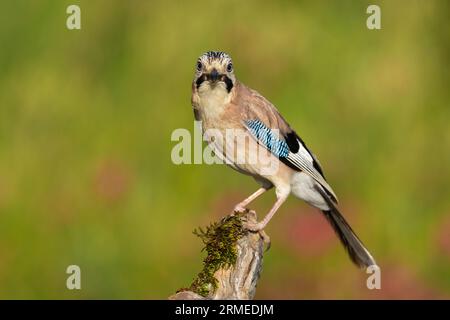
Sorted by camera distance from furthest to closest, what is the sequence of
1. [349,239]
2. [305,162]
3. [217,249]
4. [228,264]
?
[349,239] < [305,162] < [217,249] < [228,264]

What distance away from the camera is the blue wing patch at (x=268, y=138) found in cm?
841

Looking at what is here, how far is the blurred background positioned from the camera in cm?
1077

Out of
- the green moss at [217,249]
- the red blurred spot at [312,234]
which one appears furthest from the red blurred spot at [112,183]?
the green moss at [217,249]

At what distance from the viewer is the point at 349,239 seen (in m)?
9.07

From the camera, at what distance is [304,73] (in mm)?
12109

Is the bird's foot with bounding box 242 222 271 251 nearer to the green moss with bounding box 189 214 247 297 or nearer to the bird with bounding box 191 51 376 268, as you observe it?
the green moss with bounding box 189 214 247 297

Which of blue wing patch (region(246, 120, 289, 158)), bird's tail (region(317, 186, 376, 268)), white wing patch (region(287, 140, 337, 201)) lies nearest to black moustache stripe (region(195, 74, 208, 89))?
blue wing patch (region(246, 120, 289, 158))

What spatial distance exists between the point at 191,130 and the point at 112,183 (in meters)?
0.98

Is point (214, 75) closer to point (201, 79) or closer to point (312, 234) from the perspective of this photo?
point (201, 79)

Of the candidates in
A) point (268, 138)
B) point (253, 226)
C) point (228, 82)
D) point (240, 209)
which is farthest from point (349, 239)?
point (228, 82)

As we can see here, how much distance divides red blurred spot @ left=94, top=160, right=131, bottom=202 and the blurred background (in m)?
0.02

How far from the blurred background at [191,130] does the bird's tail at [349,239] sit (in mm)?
1204

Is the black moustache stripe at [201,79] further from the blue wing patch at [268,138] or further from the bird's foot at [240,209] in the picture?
the bird's foot at [240,209]
